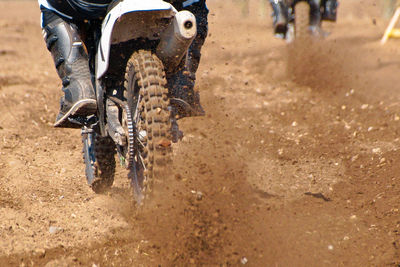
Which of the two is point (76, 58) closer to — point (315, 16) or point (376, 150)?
point (376, 150)

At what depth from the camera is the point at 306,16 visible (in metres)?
7.59

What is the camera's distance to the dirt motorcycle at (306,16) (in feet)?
24.8

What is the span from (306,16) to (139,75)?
5.63 m

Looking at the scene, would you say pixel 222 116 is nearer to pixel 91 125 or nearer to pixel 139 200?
pixel 91 125

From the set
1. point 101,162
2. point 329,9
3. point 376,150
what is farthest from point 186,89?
point 329,9

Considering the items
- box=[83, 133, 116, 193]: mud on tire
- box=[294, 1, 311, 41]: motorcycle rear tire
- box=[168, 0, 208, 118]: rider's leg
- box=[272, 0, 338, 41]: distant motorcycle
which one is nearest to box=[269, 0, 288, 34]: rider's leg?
box=[272, 0, 338, 41]: distant motorcycle

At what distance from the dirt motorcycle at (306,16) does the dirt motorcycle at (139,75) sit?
5.04 metres

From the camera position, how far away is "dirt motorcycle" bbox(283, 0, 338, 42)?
24.8 ft

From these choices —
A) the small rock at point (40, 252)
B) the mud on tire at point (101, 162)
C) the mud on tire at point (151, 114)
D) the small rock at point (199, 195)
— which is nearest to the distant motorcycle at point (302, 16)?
the mud on tire at point (101, 162)

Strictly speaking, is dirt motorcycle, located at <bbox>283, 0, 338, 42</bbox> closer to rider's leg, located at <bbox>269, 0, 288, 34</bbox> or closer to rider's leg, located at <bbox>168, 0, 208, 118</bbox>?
rider's leg, located at <bbox>269, 0, 288, 34</bbox>

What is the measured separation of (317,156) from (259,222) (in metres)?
1.60

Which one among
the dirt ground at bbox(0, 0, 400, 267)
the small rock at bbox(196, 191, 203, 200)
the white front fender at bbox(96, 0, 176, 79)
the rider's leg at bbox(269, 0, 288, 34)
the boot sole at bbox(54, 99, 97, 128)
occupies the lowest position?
the dirt ground at bbox(0, 0, 400, 267)

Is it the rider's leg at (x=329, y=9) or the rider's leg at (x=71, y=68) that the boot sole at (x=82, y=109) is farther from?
the rider's leg at (x=329, y=9)

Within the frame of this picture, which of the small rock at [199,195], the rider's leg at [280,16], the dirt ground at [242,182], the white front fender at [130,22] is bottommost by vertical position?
the dirt ground at [242,182]
